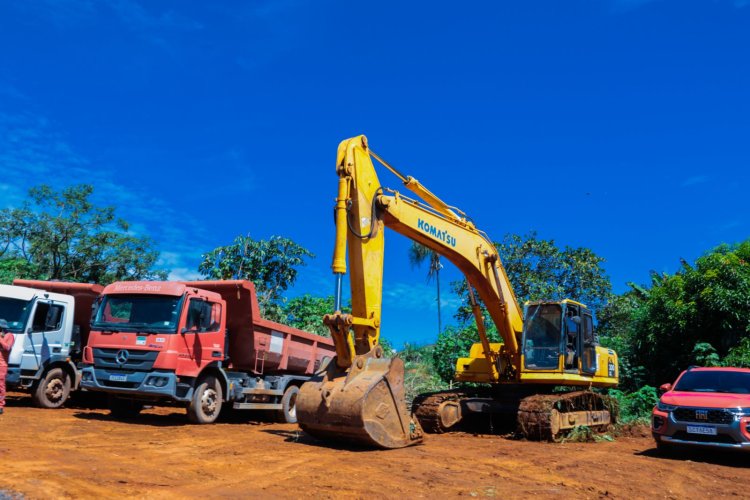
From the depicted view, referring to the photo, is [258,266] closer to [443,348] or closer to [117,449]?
[443,348]

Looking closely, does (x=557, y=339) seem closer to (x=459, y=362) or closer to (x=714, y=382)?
(x=459, y=362)

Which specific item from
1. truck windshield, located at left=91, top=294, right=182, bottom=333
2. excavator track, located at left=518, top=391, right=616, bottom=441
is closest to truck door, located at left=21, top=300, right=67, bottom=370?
truck windshield, located at left=91, top=294, right=182, bottom=333

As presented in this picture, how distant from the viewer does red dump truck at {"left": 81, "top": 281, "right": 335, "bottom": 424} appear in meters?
12.3

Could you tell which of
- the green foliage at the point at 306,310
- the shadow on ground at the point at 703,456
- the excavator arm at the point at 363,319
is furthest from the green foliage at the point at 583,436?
the green foliage at the point at 306,310

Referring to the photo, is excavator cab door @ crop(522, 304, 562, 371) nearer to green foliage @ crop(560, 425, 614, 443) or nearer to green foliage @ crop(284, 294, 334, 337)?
green foliage @ crop(560, 425, 614, 443)

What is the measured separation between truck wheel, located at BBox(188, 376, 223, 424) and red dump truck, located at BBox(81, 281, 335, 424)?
0.02 m

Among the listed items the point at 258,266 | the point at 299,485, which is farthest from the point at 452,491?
the point at 258,266

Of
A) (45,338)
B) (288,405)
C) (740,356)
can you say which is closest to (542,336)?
(288,405)

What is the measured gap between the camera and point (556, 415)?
41.0ft

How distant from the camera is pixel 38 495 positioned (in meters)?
5.85

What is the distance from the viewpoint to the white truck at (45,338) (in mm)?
13891

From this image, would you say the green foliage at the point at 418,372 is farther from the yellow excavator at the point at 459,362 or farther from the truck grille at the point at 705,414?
the truck grille at the point at 705,414

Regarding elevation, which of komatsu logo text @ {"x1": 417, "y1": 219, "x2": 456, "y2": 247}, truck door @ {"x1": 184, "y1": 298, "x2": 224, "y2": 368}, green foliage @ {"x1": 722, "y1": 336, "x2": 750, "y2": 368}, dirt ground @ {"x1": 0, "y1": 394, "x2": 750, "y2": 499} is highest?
komatsu logo text @ {"x1": 417, "y1": 219, "x2": 456, "y2": 247}

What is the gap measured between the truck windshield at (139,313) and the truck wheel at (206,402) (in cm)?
147
